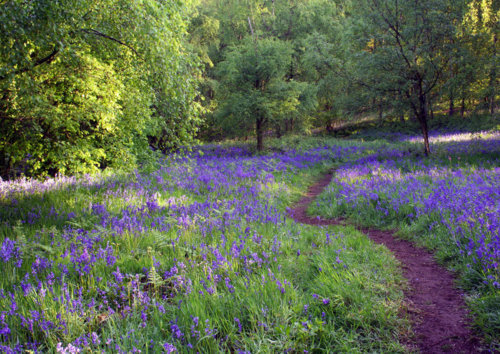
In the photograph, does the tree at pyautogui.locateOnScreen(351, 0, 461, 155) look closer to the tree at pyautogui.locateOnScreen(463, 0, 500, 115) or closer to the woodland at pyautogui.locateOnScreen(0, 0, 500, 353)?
the woodland at pyautogui.locateOnScreen(0, 0, 500, 353)

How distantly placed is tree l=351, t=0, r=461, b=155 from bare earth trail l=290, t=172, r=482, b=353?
9.91 m

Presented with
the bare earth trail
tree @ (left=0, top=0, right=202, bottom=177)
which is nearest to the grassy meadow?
the bare earth trail

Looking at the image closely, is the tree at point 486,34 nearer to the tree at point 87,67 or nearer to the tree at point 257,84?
the tree at point 257,84

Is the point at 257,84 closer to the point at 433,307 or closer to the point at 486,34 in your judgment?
the point at 486,34

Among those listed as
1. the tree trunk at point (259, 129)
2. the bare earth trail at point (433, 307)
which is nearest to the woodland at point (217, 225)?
the bare earth trail at point (433, 307)

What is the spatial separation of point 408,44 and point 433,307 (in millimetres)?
12514

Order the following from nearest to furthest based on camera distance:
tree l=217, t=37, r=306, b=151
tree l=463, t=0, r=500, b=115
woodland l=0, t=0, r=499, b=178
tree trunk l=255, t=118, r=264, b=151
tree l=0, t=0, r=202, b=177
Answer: tree l=0, t=0, r=202, b=177 < woodland l=0, t=0, r=499, b=178 < tree l=463, t=0, r=500, b=115 < tree l=217, t=37, r=306, b=151 < tree trunk l=255, t=118, r=264, b=151

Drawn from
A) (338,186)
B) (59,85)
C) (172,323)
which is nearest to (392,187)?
(338,186)

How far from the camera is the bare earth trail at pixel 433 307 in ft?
9.05

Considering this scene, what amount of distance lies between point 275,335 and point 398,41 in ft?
44.5

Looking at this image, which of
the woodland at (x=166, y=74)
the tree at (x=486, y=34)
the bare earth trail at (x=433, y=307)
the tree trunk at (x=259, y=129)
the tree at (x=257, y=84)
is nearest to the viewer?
the bare earth trail at (x=433, y=307)

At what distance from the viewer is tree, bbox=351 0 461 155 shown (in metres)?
11.9

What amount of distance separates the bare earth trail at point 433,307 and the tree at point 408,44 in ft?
32.5

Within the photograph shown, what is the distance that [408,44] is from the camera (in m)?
12.6
